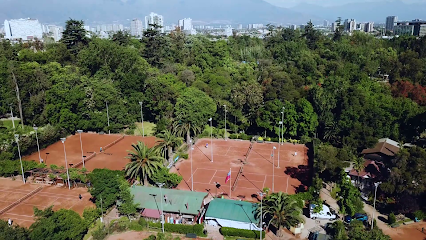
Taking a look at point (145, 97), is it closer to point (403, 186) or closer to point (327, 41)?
point (403, 186)

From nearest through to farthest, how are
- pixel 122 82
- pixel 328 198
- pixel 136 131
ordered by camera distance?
1. pixel 328 198
2. pixel 136 131
3. pixel 122 82

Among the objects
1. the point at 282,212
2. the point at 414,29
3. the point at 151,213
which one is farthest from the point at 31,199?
the point at 414,29

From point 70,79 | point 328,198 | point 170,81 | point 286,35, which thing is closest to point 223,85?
point 170,81

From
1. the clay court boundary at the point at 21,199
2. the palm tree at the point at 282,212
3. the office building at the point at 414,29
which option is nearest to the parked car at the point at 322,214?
the palm tree at the point at 282,212

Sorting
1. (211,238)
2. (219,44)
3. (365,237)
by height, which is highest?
(219,44)

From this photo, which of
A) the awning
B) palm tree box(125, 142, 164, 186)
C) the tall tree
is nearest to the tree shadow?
palm tree box(125, 142, 164, 186)

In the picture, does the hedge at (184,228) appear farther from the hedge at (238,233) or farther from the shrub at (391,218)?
the shrub at (391,218)

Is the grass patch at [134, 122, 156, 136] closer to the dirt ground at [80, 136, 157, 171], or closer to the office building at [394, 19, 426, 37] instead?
the dirt ground at [80, 136, 157, 171]
